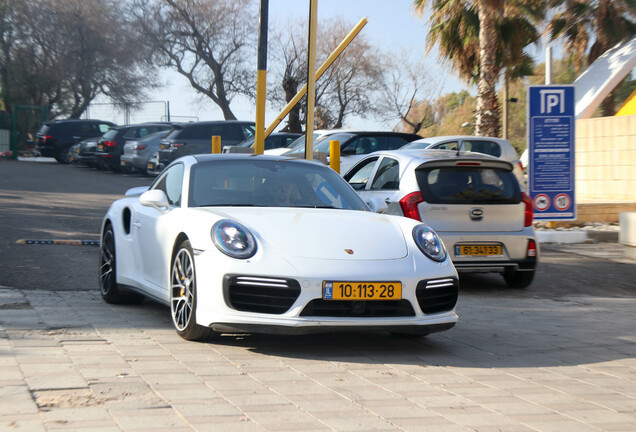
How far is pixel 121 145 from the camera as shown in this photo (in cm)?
2834

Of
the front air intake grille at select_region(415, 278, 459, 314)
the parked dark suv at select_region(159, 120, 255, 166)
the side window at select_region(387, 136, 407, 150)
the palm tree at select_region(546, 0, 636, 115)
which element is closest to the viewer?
the front air intake grille at select_region(415, 278, 459, 314)

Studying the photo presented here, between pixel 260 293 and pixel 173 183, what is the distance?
1.91 m

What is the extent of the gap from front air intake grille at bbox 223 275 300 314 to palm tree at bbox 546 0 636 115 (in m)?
25.0

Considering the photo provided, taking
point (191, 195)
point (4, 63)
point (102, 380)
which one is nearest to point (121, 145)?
point (4, 63)

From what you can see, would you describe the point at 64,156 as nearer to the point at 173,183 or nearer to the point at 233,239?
the point at 173,183

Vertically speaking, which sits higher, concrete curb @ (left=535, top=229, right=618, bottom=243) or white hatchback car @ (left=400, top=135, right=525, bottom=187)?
white hatchback car @ (left=400, top=135, right=525, bottom=187)

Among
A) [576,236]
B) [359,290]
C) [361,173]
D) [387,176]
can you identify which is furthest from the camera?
[576,236]

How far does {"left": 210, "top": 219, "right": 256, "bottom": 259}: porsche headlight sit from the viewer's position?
5.36m

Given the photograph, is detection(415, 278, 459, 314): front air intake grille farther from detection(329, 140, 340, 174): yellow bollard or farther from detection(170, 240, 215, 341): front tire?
detection(329, 140, 340, 174): yellow bollard

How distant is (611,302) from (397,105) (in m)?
41.2

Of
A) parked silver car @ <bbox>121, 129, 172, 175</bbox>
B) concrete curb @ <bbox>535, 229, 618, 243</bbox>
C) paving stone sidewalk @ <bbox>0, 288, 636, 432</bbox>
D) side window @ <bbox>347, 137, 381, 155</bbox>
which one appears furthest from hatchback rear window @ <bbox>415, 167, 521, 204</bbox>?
parked silver car @ <bbox>121, 129, 172, 175</bbox>

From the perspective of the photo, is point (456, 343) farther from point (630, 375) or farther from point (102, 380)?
point (102, 380)

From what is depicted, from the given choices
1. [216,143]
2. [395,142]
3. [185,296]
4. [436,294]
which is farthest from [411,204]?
[395,142]

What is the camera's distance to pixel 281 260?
529cm
